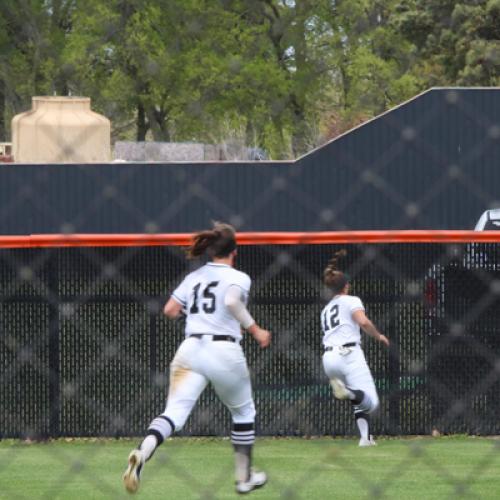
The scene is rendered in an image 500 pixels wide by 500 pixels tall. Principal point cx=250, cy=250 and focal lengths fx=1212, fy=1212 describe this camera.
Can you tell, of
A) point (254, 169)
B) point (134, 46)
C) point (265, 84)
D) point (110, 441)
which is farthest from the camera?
point (254, 169)

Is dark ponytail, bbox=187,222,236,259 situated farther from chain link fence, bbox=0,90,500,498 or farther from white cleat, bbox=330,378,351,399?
chain link fence, bbox=0,90,500,498

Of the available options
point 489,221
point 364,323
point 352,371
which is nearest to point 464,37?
point 364,323

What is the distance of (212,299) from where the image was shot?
5.79m

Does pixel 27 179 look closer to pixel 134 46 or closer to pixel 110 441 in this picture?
pixel 110 441

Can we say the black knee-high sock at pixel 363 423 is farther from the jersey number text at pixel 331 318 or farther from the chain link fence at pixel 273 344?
the jersey number text at pixel 331 318

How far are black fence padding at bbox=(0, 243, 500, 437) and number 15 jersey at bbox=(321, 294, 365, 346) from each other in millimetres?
504

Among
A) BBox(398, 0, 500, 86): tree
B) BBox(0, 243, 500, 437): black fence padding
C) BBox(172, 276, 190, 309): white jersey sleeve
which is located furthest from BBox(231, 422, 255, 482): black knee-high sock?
BBox(0, 243, 500, 437): black fence padding

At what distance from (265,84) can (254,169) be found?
32.0 feet

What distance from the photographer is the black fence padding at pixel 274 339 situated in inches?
348

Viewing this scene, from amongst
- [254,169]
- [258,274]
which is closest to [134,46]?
[258,274]

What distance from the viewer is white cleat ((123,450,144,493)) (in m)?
5.51

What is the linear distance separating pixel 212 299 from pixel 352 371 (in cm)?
290

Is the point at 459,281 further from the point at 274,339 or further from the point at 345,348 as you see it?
the point at 274,339

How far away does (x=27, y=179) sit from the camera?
43.7 feet
